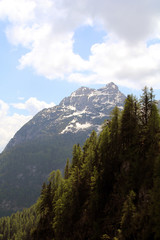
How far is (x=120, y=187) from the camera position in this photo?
40.8 m

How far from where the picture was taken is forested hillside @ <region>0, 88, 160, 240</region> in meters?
30.8

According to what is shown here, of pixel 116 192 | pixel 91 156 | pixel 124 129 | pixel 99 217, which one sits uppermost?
pixel 124 129

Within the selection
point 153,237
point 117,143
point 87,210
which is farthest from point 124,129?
point 153,237

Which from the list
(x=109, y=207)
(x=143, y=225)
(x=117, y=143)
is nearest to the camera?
(x=143, y=225)

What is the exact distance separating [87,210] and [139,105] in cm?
2639

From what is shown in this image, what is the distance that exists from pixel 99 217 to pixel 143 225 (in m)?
13.8

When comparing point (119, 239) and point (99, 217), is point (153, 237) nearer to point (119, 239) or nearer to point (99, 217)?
point (119, 239)

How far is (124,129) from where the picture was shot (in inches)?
1834

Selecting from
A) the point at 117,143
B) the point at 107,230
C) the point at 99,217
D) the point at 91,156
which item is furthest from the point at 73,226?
the point at 117,143

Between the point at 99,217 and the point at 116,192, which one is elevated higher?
the point at 116,192

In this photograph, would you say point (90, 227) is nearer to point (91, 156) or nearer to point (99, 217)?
point (99, 217)

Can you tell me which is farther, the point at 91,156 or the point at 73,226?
the point at 91,156

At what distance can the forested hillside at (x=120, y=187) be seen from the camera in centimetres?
3084

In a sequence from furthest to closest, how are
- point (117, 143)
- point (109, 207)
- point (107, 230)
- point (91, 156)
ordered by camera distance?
point (91, 156) → point (117, 143) → point (109, 207) → point (107, 230)
